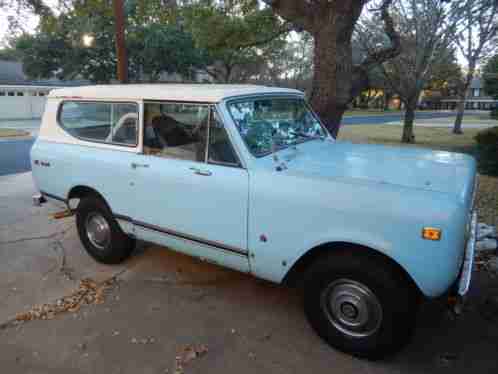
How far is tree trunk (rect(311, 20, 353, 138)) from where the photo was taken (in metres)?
5.66

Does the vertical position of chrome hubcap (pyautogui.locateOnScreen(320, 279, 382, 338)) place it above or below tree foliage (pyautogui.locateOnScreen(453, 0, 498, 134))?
below

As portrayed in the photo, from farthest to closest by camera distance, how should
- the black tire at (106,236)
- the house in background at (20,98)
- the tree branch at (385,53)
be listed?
the house in background at (20,98), the tree branch at (385,53), the black tire at (106,236)

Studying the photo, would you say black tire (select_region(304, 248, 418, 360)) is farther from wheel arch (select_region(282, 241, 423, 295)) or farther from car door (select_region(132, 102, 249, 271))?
car door (select_region(132, 102, 249, 271))

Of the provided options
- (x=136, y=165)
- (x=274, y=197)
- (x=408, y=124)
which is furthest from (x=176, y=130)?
(x=408, y=124)

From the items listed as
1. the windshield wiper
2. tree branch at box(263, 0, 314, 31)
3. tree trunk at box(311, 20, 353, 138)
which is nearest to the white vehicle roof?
the windshield wiper

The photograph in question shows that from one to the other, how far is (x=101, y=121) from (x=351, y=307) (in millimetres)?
3078

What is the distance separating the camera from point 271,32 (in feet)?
33.0

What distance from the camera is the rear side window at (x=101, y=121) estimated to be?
357 centimetres

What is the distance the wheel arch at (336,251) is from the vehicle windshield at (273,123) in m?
0.88

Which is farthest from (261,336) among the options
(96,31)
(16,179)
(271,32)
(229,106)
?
(96,31)

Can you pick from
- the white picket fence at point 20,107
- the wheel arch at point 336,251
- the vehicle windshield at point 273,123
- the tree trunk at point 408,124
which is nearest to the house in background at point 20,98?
the white picket fence at point 20,107

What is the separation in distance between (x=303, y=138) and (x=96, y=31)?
28.7m

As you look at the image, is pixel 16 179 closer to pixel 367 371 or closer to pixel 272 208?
pixel 272 208

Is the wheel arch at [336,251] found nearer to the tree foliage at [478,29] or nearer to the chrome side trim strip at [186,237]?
the chrome side trim strip at [186,237]
